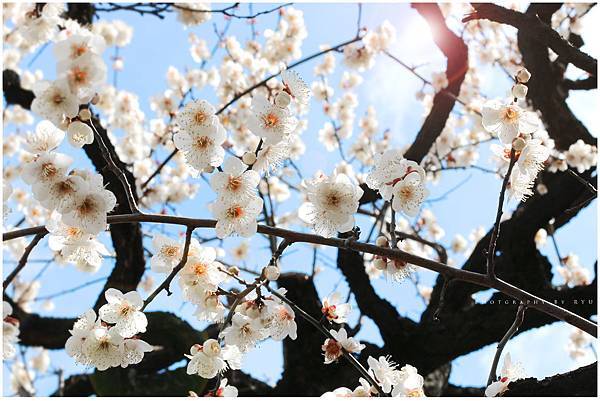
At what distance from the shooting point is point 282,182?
5.32 meters

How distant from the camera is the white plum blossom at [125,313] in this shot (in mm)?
1409

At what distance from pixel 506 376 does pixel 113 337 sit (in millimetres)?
1050

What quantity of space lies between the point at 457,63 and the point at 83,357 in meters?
2.61

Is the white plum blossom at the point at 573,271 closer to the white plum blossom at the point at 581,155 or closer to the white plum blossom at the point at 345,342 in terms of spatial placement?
the white plum blossom at the point at 581,155

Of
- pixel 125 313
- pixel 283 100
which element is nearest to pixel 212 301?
pixel 125 313

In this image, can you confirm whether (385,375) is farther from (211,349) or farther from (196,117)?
(196,117)

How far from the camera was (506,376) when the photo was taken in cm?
152

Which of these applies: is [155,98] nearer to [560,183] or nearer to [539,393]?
[560,183]

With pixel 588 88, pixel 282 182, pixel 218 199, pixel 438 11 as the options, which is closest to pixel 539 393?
pixel 218 199

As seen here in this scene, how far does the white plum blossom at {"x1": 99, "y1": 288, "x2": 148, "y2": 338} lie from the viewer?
4.62ft

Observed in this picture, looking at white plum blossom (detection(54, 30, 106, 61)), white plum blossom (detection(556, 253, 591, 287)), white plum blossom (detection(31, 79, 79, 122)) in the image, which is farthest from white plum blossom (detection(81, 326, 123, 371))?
white plum blossom (detection(556, 253, 591, 287))

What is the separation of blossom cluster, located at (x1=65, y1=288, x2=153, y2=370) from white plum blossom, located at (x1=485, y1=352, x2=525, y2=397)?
882mm

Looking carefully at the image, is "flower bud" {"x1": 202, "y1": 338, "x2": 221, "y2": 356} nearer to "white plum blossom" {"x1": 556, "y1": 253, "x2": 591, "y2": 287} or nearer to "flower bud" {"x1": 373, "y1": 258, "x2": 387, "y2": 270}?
"flower bud" {"x1": 373, "y1": 258, "x2": 387, "y2": 270}

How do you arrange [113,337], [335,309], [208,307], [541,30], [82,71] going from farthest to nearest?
[541,30] < [335,309] < [208,307] < [113,337] < [82,71]
